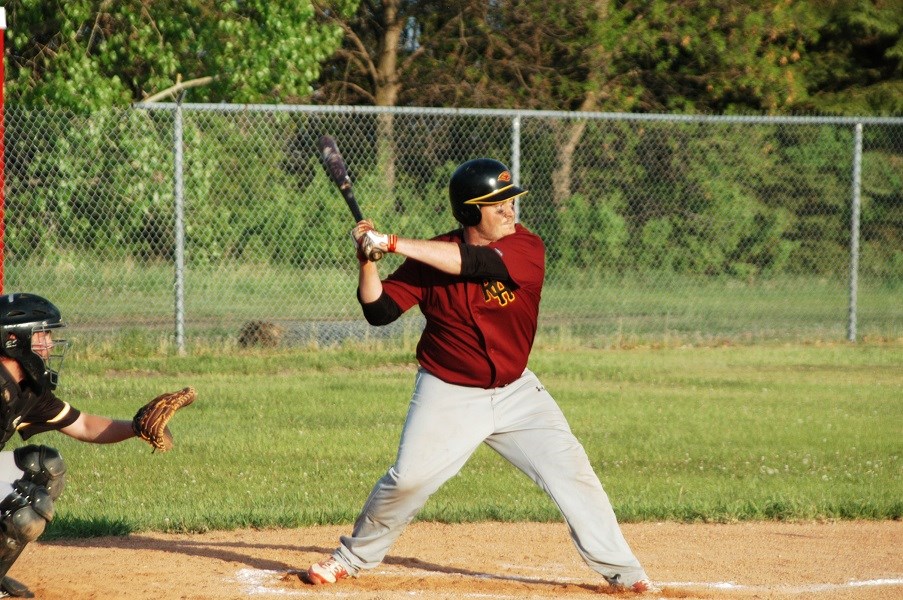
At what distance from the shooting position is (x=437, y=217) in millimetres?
14094

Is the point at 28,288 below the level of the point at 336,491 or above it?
above

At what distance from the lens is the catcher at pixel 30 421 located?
190 inches

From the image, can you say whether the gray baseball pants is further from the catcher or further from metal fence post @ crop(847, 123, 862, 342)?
metal fence post @ crop(847, 123, 862, 342)

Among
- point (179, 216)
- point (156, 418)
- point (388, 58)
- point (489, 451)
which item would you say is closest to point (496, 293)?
point (156, 418)

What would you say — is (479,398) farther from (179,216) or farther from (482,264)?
(179,216)

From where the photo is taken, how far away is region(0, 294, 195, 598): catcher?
15.8 ft

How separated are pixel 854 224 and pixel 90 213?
8.53 metres

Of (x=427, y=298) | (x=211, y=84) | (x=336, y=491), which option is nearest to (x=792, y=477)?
(x=336, y=491)

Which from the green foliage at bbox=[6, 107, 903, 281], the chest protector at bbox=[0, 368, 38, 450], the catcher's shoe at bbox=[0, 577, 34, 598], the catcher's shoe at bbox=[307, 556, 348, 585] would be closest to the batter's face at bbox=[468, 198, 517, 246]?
the catcher's shoe at bbox=[307, 556, 348, 585]

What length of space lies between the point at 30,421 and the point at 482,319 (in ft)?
6.35

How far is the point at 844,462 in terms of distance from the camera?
8.70m

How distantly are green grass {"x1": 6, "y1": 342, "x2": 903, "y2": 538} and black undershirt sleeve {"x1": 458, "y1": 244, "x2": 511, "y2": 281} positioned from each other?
2.39 meters

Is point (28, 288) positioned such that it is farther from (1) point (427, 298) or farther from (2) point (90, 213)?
(1) point (427, 298)

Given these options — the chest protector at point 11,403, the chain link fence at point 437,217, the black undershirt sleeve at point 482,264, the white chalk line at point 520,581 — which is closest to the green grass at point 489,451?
the chain link fence at point 437,217
